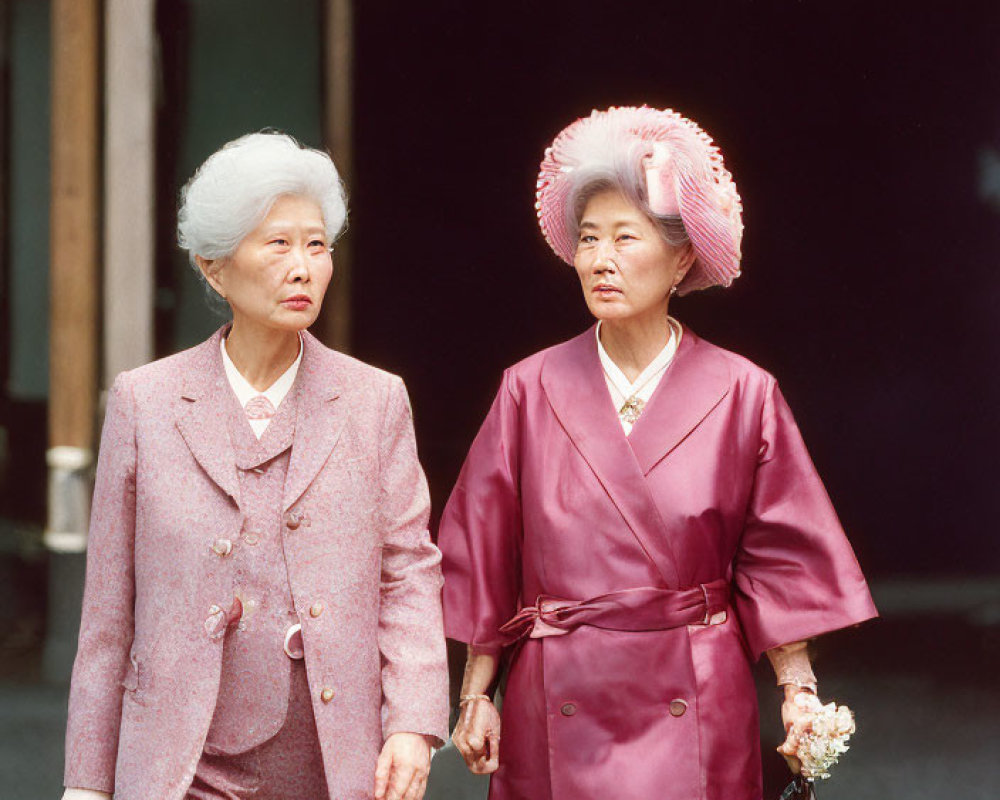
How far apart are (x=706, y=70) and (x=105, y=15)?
191 centimetres

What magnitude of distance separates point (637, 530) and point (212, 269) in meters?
1.10

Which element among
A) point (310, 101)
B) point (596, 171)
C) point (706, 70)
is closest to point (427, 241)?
A: point (310, 101)

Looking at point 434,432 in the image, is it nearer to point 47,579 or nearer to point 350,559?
point 47,579

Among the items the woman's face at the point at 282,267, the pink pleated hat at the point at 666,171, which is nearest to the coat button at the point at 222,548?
the woman's face at the point at 282,267

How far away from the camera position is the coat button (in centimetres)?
349

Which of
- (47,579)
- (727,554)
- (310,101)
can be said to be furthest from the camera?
(47,579)

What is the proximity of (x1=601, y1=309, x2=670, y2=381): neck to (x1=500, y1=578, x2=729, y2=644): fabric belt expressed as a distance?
20.5 inches

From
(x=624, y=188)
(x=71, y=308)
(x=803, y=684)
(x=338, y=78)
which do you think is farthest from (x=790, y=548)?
(x=71, y=308)

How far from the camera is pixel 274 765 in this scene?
3562 millimetres

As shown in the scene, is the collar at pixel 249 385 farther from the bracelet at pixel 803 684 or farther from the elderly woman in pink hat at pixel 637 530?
the bracelet at pixel 803 684

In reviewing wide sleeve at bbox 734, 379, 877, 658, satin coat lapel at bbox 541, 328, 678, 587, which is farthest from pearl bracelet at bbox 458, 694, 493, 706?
wide sleeve at bbox 734, 379, 877, 658

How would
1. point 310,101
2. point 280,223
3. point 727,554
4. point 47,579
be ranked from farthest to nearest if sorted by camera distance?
point 47,579 → point 310,101 → point 727,554 → point 280,223

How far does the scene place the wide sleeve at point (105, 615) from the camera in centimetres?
354

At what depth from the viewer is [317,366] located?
12.2ft
